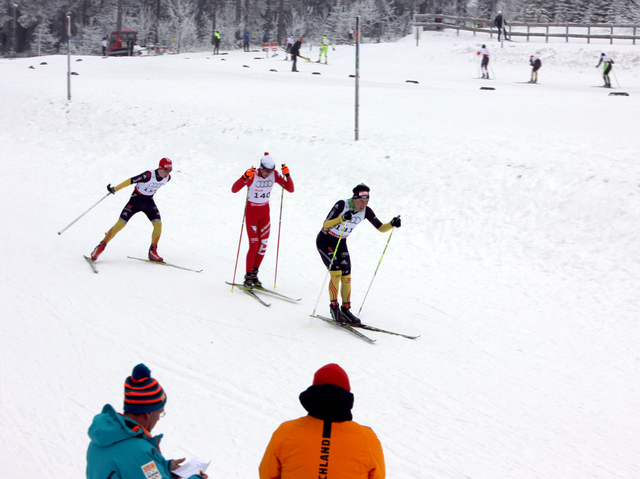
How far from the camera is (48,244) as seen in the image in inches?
372

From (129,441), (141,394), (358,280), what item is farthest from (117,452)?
(358,280)

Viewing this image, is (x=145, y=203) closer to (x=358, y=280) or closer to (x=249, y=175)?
(x=249, y=175)

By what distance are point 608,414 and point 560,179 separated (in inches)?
236

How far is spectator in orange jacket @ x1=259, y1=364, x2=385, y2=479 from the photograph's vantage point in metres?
2.14

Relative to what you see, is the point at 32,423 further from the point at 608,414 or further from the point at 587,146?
the point at 587,146

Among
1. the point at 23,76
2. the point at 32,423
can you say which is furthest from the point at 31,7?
the point at 32,423

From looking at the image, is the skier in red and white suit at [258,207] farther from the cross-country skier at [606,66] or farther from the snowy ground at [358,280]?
the cross-country skier at [606,66]

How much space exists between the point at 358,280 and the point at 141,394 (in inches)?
250

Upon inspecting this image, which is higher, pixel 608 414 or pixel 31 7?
pixel 31 7

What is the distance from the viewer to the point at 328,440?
2.15 m

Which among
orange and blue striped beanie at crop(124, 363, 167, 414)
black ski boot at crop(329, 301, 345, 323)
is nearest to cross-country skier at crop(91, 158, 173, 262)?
black ski boot at crop(329, 301, 345, 323)

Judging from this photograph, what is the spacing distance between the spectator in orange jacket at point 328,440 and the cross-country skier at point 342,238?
411 centimetres

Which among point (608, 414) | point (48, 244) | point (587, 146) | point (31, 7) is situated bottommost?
point (608, 414)

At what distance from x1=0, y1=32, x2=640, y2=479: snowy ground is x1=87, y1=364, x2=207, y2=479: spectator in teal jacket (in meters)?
1.80
